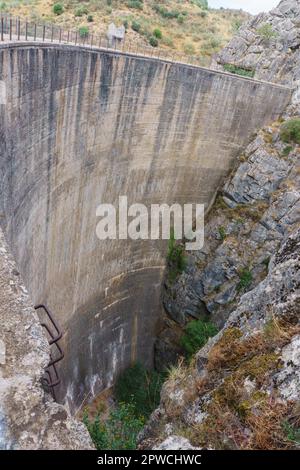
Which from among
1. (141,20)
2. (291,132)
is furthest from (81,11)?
(291,132)

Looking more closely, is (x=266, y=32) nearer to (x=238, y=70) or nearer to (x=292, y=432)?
(x=238, y=70)

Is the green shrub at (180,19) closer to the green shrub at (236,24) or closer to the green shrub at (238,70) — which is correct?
the green shrub at (236,24)

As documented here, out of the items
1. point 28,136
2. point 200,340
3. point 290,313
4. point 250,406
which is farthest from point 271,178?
point 250,406

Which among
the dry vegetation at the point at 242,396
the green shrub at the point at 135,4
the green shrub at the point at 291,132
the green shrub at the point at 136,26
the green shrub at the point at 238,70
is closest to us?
the dry vegetation at the point at 242,396

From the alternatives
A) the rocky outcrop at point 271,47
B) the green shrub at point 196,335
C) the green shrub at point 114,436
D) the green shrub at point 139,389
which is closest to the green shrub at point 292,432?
the green shrub at point 114,436
